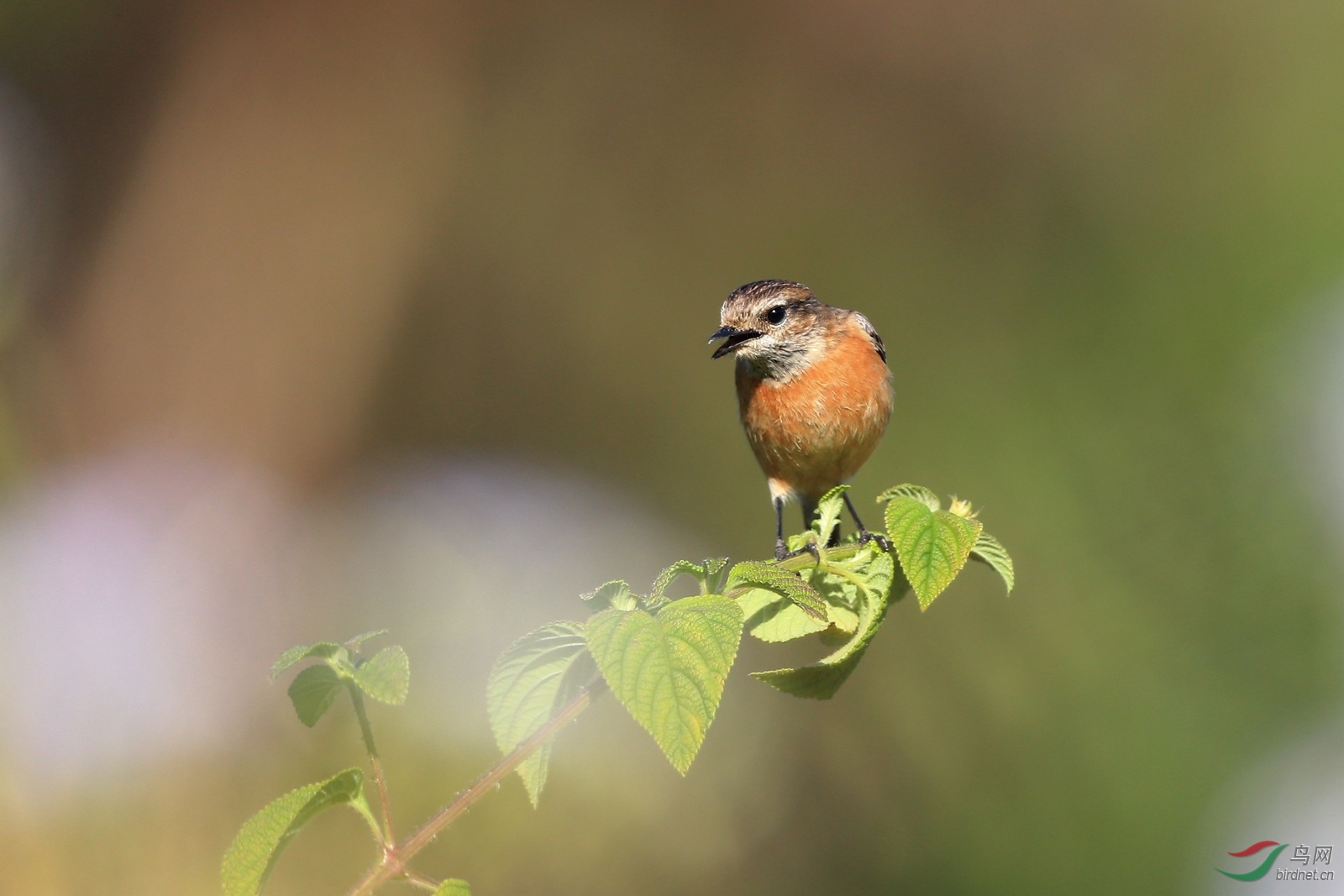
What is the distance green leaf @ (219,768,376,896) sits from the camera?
673 mm

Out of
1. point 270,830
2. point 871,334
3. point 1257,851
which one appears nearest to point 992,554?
point 270,830

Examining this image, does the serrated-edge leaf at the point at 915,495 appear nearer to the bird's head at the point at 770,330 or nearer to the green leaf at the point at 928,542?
the green leaf at the point at 928,542

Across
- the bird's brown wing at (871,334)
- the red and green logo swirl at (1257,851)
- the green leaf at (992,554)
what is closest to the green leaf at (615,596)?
the green leaf at (992,554)

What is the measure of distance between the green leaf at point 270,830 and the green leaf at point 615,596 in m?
0.22

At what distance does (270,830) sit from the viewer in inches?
26.9

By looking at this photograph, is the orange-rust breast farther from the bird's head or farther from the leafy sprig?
the leafy sprig

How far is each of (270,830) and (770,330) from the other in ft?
4.48

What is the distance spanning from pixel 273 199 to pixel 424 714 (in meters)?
2.10

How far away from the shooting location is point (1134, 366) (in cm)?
301

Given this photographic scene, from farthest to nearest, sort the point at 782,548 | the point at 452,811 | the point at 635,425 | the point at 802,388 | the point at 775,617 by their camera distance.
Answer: the point at 635,425 < the point at 802,388 < the point at 782,548 < the point at 775,617 < the point at 452,811

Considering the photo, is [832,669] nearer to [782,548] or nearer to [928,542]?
[928,542]

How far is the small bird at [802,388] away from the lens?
1.71m

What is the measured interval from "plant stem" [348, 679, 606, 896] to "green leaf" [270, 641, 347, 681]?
16 centimetres

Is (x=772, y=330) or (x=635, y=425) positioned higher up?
(x=772, y=330)
